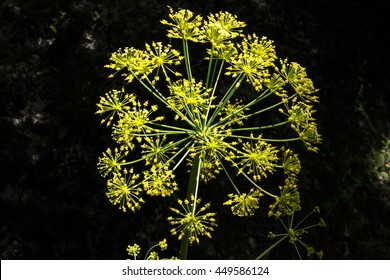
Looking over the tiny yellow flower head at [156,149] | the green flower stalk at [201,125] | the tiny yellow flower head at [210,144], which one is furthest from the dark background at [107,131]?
the tiny yellow flower head at [210,144]

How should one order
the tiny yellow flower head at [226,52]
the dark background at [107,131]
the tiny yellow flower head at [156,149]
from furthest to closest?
the dark background at [107,131] → the tiny yellow flower head at [226,52] → the tiny yellow flower head at [156,149]

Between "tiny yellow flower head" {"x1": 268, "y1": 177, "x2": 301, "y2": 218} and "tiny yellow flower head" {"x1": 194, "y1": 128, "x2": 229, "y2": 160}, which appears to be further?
"tiny yellow flower head" {"x1": 268, "y1": 177, "x2": 301, "y2": 218}

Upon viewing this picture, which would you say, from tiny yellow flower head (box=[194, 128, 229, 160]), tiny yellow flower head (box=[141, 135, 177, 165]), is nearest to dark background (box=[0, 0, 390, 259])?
tiny yellow flower head (box=[141, 135, 177, 165])

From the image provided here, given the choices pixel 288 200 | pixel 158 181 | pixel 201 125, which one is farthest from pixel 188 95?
pixel 288 200

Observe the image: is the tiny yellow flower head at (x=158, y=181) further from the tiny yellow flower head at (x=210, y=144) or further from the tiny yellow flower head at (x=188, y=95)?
the tiny yellow flower head at (x=188, y=95)

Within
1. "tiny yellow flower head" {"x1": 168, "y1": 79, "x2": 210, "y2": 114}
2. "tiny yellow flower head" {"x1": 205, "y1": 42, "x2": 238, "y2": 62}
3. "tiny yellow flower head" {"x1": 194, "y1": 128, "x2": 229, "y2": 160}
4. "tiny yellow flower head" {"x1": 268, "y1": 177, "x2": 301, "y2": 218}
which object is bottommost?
"tiny yellow flower head" {"x1": 268, "y1": 177, "x2": 301, "y2": 218}

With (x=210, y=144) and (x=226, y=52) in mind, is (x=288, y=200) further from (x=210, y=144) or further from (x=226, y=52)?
(x=226, y=52)

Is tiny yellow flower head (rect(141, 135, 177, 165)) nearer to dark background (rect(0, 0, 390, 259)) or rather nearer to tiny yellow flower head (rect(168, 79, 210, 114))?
tiny yellow flower head (rect(168, 79, 210, 114))

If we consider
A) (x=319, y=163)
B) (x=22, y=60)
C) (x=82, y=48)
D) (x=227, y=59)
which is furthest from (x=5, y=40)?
(x=319, y=163)
